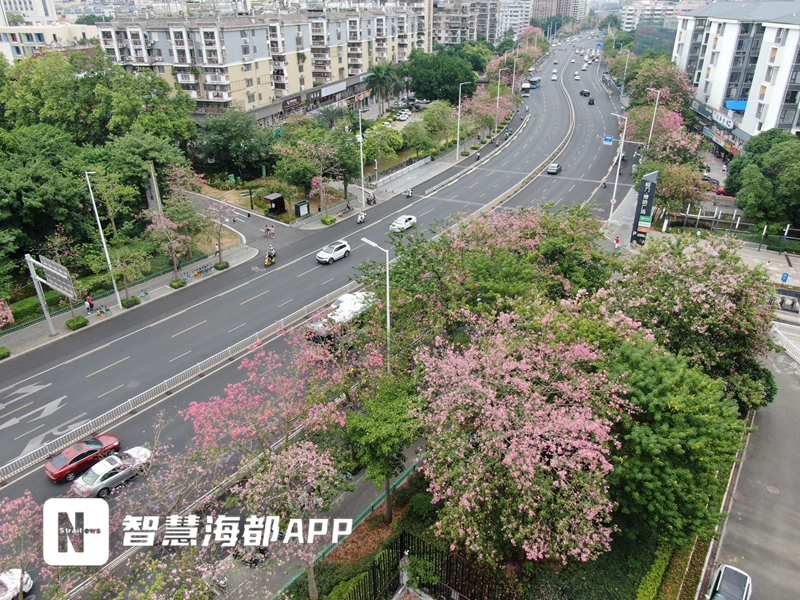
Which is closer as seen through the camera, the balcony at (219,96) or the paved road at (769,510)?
the paved road at (769,510)

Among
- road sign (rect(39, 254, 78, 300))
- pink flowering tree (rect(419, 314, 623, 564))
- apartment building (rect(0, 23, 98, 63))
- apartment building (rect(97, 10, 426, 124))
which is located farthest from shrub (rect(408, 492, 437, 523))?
apartment building (rect(0, 23, 98, 63))

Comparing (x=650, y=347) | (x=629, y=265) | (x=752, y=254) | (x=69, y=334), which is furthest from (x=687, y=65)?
(x=69, y=334)

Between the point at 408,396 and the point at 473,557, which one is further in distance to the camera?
the point at 408,396

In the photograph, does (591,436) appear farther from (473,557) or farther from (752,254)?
(752,254)

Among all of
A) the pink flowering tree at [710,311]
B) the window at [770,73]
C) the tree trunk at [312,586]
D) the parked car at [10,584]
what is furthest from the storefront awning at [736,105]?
the parked car at [10,584]

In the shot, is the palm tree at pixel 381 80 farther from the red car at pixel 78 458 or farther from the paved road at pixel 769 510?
the red car at pixel 78 458

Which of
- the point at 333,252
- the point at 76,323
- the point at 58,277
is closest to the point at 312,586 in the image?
the point at 58,277

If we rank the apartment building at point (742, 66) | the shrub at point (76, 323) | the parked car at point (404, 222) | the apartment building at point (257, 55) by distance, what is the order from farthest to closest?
the apartment building at point (257, 55) → the apartment building at point (742, 66) → the parked car at point (404, 222) → the shrub at point (76, 323)

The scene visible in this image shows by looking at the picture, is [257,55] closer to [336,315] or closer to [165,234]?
[165,234]
